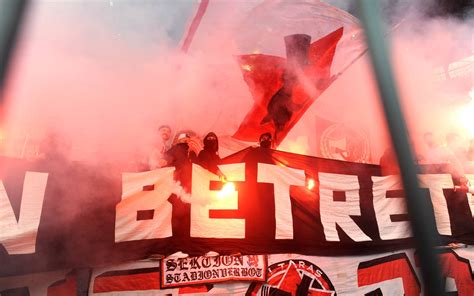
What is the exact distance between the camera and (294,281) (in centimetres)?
302

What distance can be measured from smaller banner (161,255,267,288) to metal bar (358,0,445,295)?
5.97 feet

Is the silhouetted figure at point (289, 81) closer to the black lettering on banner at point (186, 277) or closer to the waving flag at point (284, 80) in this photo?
the waving flag at point (284, 80)

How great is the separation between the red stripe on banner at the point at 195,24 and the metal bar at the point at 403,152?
106 inches

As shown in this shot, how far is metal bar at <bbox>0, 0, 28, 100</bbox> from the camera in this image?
221 cm

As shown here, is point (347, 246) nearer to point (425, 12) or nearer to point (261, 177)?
point (261, 177)

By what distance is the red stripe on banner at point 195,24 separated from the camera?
12.5 ft

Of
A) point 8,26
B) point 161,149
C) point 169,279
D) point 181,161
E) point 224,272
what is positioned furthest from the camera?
point 161,149

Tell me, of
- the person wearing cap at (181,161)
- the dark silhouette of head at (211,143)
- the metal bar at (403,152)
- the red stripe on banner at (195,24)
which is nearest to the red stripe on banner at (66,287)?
the person wearing cap at (181,161)

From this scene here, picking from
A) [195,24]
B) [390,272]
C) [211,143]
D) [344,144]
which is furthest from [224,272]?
[344,144]

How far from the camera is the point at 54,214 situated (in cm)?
248

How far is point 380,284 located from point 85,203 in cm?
273

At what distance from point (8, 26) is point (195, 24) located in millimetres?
2035

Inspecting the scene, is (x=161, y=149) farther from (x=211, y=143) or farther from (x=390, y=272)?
(x=390, y=272)

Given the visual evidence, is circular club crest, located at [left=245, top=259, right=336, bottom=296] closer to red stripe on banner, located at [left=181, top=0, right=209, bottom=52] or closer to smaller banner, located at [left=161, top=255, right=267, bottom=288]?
smaller banner, located at [left=161, top=255, right=267, bottom=288]
